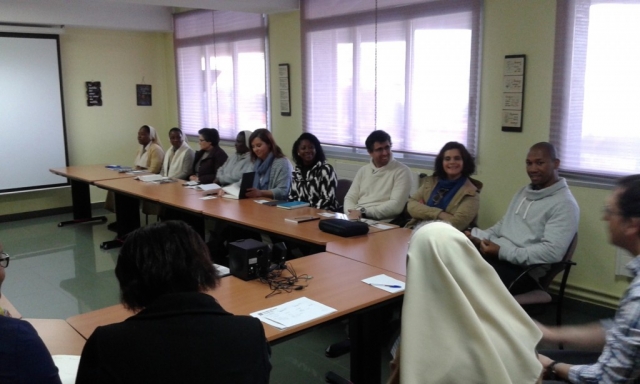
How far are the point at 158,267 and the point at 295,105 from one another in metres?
5.05

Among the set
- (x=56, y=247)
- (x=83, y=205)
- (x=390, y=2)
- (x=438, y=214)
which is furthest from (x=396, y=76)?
(x=83, y=205)

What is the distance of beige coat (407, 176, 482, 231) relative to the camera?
380cm

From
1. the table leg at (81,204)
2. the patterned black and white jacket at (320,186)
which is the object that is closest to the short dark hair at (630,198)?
the patterned black and white jacket at (320,186)

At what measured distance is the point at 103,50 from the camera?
25.5 ft

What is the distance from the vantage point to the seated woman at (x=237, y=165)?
5805 millimetres

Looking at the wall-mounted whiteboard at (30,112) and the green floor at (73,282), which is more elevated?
the wall-mounted whiteboard at (30,112)

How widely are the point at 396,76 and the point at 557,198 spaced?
2.25 meters

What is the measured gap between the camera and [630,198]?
1.71 meters

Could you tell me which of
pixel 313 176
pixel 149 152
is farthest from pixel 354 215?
pixel 149 152

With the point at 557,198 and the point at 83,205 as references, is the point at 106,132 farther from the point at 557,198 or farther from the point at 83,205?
the point at 557,198

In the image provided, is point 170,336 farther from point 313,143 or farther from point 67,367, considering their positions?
point 313,143

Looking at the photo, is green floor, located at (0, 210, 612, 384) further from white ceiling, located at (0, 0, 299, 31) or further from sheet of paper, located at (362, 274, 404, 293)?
white ceiling, located at (0, 0, 299, 31)

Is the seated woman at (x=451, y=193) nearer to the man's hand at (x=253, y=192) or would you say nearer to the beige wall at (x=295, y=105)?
the beige wall at (x=295, y=105)

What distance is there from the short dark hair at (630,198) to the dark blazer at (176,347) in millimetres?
1164
